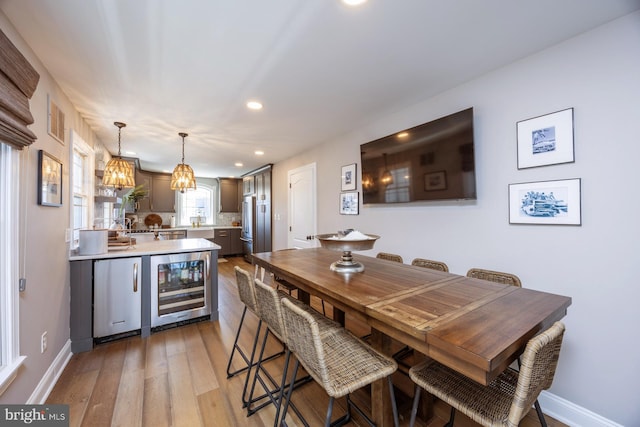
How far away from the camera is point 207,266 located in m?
3.01

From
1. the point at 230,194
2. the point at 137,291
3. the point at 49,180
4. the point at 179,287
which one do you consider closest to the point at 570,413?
the point at 179,287

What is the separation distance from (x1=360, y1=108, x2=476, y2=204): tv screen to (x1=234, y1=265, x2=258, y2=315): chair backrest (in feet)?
5.67

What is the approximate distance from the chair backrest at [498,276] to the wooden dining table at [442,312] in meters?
0.24

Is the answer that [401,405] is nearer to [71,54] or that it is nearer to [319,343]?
[319,343]

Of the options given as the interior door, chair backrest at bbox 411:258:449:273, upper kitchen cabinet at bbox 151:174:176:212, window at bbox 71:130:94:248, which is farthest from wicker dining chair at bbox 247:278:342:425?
upper kitchen cabinet at bbox 151:174:176:212

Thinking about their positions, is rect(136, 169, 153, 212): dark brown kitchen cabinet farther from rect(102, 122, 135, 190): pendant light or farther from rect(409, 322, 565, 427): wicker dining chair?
rect(409, 322, 565, 427): wicker dining chair

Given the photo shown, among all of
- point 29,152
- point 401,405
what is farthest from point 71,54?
point 401,405

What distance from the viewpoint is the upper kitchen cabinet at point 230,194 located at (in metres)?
7.43

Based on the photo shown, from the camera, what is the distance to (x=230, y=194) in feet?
24.7

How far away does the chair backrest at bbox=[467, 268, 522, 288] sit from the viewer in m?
1.61

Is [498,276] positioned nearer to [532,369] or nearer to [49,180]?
[532,369]

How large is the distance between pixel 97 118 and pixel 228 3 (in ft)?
8.41

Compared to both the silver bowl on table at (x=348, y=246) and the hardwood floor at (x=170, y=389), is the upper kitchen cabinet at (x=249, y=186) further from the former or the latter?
the silver bowl on table at (x=348, y=246)

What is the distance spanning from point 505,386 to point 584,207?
1.23 m
